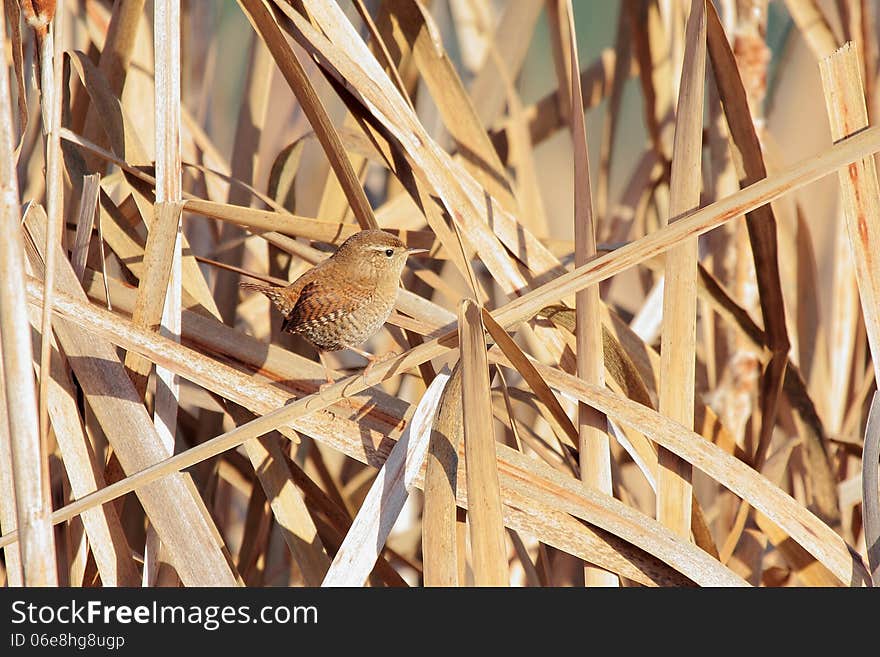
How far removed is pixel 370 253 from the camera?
53.6 inches

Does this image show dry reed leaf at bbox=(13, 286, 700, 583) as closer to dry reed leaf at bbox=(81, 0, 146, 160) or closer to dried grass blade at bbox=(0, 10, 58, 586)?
dried grass blade at bbox=(0, 10, 58, 586)

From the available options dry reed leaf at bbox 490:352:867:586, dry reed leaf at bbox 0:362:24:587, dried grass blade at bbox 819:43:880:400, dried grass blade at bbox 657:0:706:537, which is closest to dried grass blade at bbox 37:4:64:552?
dry reed leaf at bbox 0:362:24:587

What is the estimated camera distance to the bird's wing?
1404 millimetres

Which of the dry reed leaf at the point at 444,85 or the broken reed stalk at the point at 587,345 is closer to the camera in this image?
the broken reed stalk at the point at 587,345

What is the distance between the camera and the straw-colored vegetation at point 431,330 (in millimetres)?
996

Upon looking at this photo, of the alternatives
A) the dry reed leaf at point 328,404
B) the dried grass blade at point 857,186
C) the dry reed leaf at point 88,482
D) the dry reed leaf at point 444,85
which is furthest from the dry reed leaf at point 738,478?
the dry reed leaf at point 88,482

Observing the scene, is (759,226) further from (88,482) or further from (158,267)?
(88,482)

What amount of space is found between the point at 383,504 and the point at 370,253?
46 centimetres

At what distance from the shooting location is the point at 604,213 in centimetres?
210

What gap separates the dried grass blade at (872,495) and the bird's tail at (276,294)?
2.88ft

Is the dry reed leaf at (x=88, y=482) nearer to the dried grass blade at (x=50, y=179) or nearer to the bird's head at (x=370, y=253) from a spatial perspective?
the dried grass blade at (x=50, y=179)

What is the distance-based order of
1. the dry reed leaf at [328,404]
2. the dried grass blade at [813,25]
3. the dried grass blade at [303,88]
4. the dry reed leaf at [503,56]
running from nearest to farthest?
the dry reed leaf at [328,404] → the dried grass blade at [303,88] → the dried grass blade at [813,25] → the dry reed leaf at [503,56]

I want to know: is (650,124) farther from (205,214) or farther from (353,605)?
(353,605)

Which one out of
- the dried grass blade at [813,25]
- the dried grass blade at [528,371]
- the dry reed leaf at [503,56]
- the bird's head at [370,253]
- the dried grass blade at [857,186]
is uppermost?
the dry reed leaf at [503,56]
